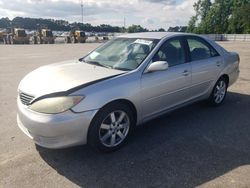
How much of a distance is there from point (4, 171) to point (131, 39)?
9.38 ft

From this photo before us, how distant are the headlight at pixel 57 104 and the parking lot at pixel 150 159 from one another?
733 mm

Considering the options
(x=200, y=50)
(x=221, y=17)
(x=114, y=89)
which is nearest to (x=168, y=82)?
(x=114, y=89)

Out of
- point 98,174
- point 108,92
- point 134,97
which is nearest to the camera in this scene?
point 98,174

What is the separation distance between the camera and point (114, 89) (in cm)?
356

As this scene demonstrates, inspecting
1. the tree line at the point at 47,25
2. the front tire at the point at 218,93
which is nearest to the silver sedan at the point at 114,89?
the front tire at the point at 218,93

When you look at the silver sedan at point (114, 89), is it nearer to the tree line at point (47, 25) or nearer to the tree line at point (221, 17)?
the tree line at point (221, 17)

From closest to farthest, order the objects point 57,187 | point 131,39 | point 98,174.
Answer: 1. point 57,187
2. point 98,174
3. point 131,39

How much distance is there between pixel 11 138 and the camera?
4215 millimetres

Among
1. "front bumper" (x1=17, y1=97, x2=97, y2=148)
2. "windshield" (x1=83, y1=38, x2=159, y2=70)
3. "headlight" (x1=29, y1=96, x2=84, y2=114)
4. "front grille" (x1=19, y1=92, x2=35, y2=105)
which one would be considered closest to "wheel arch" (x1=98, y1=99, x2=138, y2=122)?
"front bumper" (x1=17, y1=97, x2=97, y2=148)

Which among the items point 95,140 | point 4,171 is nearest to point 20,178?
point 4,171

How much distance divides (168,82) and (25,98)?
2.13 metres

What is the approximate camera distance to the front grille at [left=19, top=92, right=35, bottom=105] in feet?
11.4

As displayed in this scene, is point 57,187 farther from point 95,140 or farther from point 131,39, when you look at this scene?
point 131,39

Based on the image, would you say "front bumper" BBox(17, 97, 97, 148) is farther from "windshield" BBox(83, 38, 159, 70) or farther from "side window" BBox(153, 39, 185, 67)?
"side window" BBox(153, 39, 185, 67)
